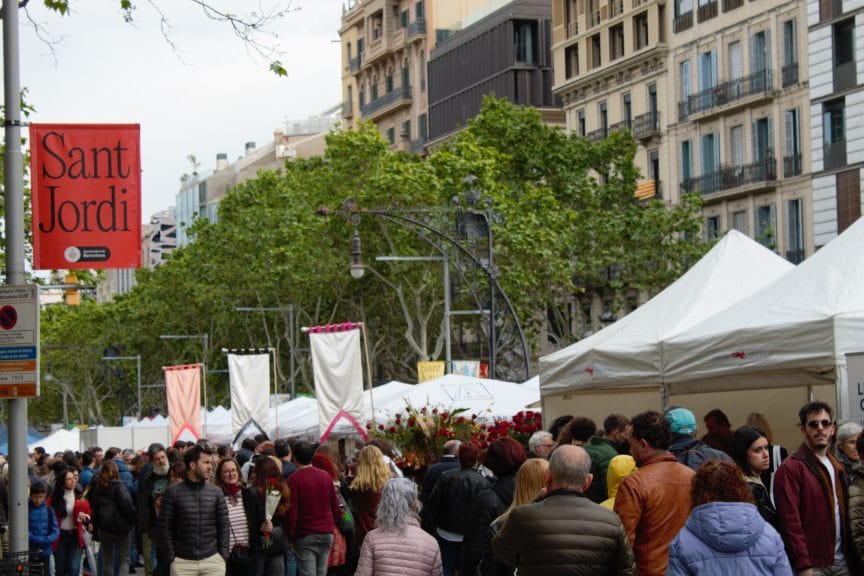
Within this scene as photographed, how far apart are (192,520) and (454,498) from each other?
2.07 metres

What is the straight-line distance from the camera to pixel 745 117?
59.4 metres

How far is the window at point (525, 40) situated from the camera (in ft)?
271

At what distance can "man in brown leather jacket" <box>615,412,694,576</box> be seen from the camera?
908cm

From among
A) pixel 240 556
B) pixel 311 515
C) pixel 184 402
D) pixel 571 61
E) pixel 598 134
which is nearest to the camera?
pixel 240 556

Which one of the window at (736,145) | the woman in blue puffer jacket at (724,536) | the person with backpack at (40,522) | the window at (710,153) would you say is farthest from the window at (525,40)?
the woman in blue puffer jacket at (724,536)

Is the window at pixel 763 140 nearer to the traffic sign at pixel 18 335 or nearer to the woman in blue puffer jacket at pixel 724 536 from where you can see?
the traffic sign at pixel 18 335

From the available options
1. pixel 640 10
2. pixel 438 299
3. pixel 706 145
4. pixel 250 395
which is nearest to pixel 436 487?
pixel 250 395

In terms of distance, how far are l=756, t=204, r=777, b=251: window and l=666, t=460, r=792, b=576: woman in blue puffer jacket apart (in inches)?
1873

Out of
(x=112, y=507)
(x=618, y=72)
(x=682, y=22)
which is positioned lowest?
(x=112, y=507)

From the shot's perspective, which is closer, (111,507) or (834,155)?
(111,507)

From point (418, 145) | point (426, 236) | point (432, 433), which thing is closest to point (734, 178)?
point (426, 236)

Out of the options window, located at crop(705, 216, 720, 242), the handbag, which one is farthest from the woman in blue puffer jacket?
window, located at crop(705, 216, 720, 242)

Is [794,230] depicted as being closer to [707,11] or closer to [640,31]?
[707,11]

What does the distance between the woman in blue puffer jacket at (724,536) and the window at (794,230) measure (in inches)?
1926
